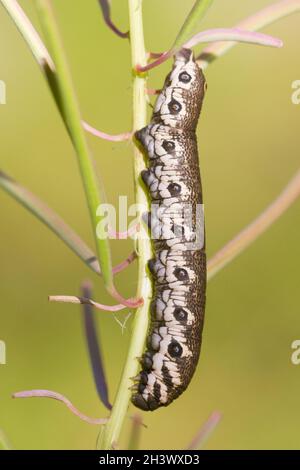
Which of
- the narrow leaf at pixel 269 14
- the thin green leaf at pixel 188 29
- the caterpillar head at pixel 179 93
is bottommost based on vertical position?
the caterpillar head at pixel 179 93

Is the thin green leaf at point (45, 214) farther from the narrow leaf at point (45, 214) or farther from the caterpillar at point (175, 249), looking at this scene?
the caterpillar at point (175, 249)

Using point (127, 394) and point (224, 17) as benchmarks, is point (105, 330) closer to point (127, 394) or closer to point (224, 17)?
point (224, 17)

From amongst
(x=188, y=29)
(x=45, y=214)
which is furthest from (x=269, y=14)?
(x=45, y=214)

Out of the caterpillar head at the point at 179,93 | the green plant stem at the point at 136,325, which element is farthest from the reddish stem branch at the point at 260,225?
the caterpillar head at the point at 179,93

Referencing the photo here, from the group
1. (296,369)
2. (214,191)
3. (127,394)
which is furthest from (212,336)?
(127,394)

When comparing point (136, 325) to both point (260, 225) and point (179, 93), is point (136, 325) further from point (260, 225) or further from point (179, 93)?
point (179, 93)

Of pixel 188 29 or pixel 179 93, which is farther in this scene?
pixel 179 93

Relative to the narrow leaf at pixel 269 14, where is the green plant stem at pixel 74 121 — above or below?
below

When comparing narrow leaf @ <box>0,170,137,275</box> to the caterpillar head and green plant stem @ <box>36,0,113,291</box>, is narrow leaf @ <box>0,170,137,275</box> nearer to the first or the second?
green plant stem @ <box>36,0,113,291</box>
